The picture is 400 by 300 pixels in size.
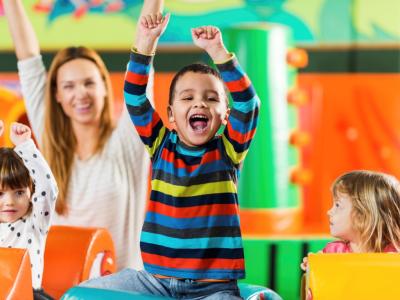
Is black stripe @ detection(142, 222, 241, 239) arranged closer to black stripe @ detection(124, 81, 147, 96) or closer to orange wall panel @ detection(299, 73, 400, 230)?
black stripe @ detection(124, 81, 147, 96)

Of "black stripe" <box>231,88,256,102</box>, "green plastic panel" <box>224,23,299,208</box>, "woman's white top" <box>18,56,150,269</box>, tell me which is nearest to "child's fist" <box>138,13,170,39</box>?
"black stripe" <box>231,88,256,102</box>

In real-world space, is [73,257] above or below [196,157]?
below

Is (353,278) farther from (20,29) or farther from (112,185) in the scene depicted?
(20,29)

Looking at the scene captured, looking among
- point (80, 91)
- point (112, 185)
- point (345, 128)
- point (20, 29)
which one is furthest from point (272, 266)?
point (20, 29)

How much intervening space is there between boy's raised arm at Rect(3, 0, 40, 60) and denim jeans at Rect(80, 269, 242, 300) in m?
0.79

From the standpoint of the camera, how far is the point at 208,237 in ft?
4.81

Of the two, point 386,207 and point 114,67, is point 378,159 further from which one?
point 386,207

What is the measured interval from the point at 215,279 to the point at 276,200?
1658 millimetres

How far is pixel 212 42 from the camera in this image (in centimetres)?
144

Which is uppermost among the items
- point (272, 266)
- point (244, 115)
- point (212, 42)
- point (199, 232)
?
point (212, 42)

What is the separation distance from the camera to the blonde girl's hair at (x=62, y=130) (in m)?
2.05

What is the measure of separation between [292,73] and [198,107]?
177cm

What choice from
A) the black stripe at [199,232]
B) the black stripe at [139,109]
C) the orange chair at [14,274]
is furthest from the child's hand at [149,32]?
the orange chair at [14,274]

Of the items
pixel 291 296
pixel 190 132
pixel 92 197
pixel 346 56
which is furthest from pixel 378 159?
pixel 190 132
